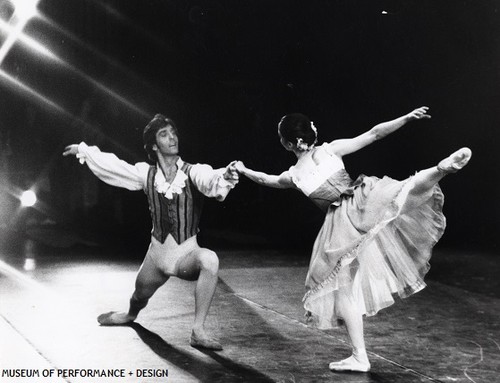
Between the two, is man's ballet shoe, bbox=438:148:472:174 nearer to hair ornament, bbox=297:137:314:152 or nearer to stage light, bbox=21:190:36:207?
hair ornament, bbox=297:137:314:152

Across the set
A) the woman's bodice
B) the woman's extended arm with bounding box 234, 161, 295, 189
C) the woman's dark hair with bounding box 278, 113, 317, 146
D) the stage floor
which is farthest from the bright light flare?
the woman's bodice

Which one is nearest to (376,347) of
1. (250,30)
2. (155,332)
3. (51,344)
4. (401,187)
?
(401,187)

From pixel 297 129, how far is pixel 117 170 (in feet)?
3.55

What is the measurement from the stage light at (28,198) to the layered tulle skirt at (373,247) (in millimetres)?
7944

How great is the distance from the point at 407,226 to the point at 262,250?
4.93m

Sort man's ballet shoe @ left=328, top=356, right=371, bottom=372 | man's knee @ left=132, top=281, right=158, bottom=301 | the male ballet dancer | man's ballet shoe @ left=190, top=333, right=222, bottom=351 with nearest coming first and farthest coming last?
man's ballet shoe @ left=328, top=356, right=371, bottom=372, man's ballet shoe @ left=190, top=333, right=222, bottom=351, the male ballet dancer, man's knee @ left=132, top=281, right=158, bottom=301

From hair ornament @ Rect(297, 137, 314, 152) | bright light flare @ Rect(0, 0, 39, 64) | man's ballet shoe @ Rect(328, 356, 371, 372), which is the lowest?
man's ballet shoe @ Rect(328, 356, 371, 372)

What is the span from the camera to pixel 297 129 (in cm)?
365

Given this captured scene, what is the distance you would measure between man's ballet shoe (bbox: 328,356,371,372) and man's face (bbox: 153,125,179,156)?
146cm

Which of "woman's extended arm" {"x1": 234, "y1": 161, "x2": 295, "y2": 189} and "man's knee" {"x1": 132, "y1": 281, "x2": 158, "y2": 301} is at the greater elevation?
"woman's extended arm" {"x1": 234, "y1": 161, "x2": 295, "y2": 189}

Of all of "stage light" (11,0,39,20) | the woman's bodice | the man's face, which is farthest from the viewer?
"stage light" (11,0,39,20)

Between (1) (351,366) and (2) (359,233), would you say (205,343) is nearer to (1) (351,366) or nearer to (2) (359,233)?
(1) (351,366)

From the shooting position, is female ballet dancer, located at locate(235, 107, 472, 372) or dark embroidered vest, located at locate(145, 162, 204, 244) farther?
dark embroidered vest, located at locate(145, 162, 204, 244)

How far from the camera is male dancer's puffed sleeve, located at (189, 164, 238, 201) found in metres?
3.86
